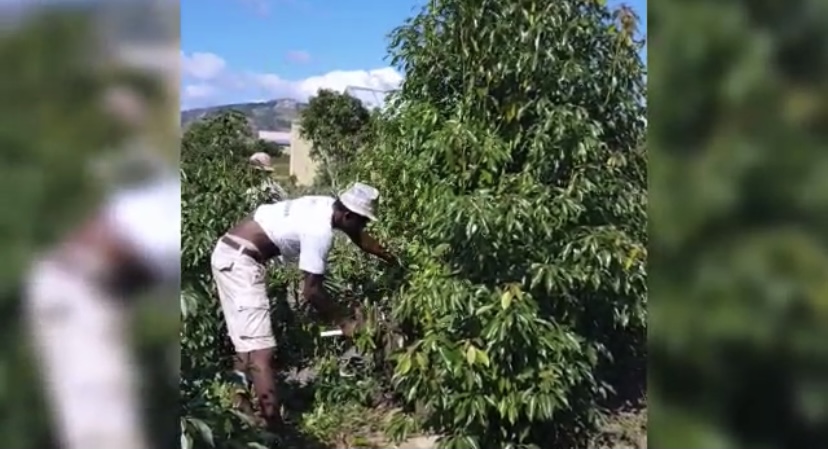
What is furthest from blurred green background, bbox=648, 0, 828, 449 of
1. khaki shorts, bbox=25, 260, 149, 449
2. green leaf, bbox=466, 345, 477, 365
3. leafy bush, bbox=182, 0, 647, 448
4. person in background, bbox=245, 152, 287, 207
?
khaki shorts, bbox=25, 260, 149, 449

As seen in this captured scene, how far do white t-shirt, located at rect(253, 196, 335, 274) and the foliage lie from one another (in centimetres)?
5

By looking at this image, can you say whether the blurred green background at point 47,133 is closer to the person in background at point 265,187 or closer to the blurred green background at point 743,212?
the person in background at point 265,187

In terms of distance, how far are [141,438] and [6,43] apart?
667mm

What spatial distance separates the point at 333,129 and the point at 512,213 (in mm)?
357

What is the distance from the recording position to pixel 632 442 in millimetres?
1469

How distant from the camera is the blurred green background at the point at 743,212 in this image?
103 centimetres

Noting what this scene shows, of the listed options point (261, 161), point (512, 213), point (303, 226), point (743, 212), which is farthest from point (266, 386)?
point (743, 212)

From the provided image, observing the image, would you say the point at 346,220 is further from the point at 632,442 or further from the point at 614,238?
the point at 632,442

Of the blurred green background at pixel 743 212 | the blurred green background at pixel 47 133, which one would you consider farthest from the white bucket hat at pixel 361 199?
the blurred green background at pixel 743 212

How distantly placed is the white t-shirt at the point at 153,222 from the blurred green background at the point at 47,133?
37mm

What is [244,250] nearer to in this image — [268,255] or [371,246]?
[268,255]

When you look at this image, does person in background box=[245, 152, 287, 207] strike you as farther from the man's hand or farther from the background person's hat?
the man's hand

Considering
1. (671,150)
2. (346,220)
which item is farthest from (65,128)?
(671,150)

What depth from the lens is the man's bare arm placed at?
1604 mm
